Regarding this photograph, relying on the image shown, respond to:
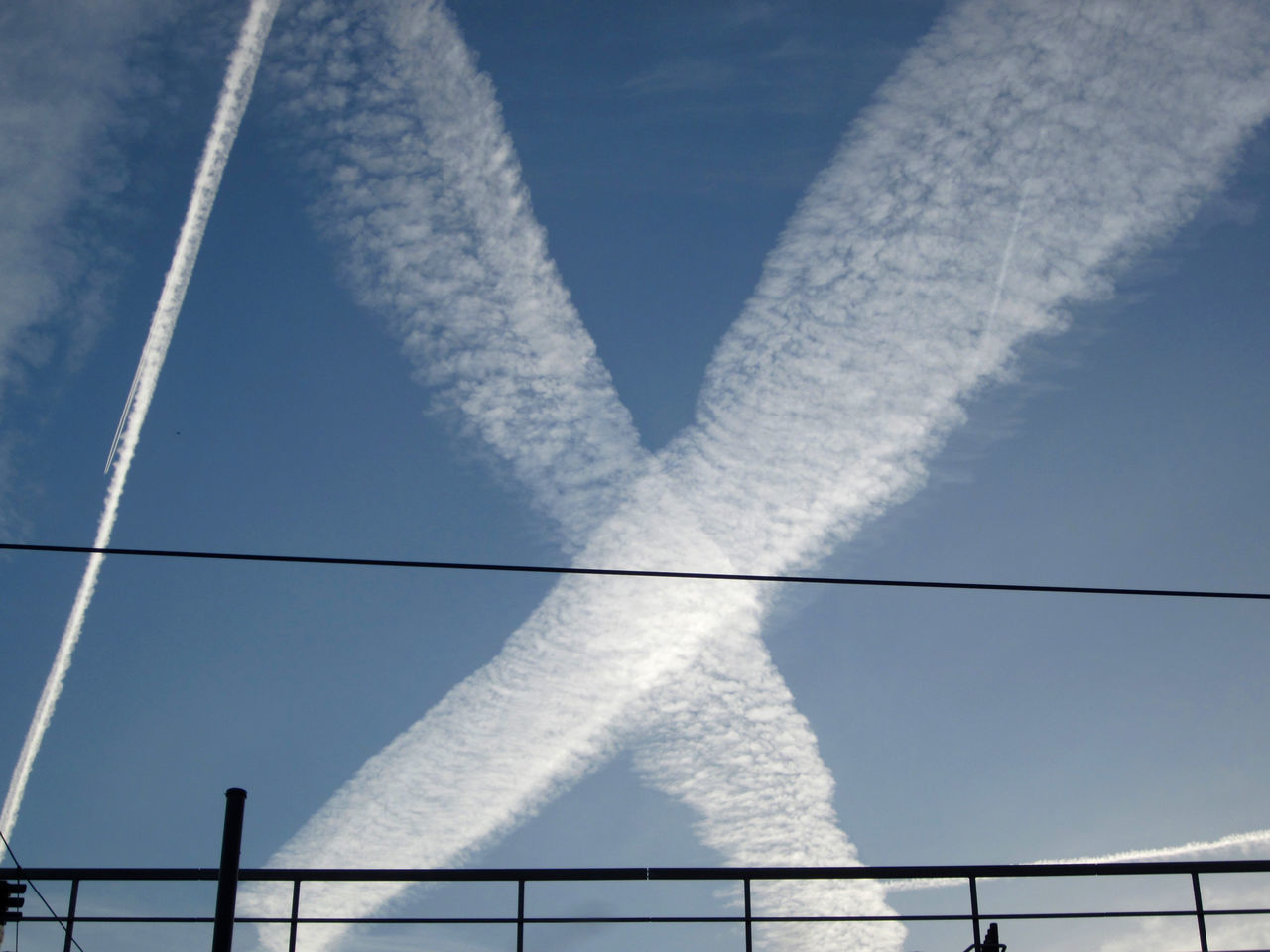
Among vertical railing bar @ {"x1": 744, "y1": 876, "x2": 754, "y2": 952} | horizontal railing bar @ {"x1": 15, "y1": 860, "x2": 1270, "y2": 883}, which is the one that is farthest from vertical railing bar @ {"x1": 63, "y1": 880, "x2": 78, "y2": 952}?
vertical railing bar @ {"x1": 744, "y1": 876, "x2": 754, "y2": 952}

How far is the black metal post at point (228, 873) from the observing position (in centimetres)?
1212

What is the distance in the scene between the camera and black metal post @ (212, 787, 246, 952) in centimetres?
1212

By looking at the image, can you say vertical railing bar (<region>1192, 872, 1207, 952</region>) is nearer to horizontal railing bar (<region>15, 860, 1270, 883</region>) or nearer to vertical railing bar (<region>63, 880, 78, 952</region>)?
horizontal railing bar (<region>15, 860, 1270, 883</region>)

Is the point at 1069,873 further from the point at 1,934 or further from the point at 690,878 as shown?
the point at 1,934

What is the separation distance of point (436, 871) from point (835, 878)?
4990 mm

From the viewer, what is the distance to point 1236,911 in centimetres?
1609

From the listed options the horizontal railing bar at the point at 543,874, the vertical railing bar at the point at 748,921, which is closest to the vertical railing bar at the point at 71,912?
the horizontal railing bar at the point at 543,874

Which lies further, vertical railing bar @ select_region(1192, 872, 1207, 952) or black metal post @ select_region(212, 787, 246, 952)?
vertical railing bar @ select_region(1192, 872, 1207, 952)

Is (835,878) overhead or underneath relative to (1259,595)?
underneath

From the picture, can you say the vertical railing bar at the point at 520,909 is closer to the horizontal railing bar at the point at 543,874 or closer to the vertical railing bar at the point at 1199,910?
the horizontal railing bar at the point at 543,874

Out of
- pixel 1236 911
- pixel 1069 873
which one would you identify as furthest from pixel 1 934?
pixel 1236 911

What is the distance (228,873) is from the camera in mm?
12477

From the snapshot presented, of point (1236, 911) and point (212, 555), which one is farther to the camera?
point (1236, 911)

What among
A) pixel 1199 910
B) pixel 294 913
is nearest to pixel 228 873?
pixel 294 913
